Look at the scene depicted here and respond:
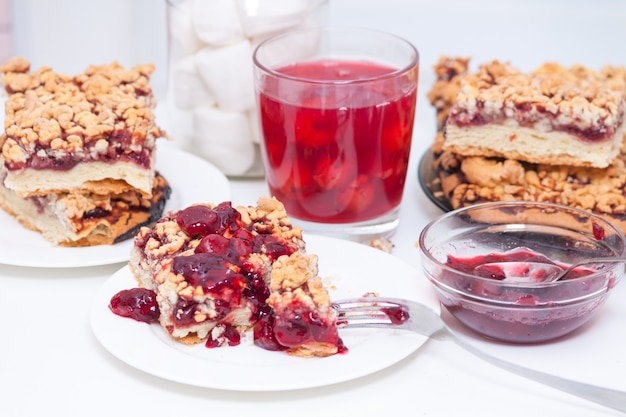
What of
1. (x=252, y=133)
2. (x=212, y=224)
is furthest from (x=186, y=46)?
(x=212, y=224)

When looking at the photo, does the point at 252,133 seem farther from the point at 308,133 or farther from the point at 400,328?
the point at 400,328

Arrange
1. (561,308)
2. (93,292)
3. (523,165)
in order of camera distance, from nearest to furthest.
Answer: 1. (561,308)
2. (93,292)
3. (523,165)

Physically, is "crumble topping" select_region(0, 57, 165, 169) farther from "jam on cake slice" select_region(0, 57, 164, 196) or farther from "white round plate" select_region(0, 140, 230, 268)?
"white round plate" select_region(0, 140, 230, 268)

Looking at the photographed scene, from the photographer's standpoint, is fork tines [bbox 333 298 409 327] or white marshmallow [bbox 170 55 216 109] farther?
white marshmallow [bbox 170 55 216 109]

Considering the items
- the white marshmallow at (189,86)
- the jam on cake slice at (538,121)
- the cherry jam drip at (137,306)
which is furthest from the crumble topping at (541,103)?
the cherry jam drip at (137,306)

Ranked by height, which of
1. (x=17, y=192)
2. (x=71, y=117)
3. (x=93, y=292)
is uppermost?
(x=71, y=117)

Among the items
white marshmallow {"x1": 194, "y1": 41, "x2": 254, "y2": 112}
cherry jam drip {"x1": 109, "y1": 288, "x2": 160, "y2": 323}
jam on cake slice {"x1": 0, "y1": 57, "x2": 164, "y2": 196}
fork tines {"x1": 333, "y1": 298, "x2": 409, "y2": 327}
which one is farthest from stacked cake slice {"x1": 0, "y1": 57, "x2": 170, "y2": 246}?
fork tines {"x1": 333, "y1": 298, "x2": 409, "y2": 327}

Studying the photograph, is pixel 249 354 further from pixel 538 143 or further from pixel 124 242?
pixel 538 143
